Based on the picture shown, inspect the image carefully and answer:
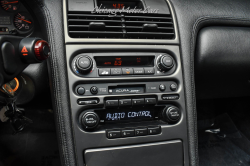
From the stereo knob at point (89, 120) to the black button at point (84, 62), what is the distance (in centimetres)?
22

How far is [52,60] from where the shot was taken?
0.99 metres

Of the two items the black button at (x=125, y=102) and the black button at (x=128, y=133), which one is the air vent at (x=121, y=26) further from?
the black button at (x=128, y=133)

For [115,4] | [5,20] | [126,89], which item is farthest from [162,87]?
[5,20]

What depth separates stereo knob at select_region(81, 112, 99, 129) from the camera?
0.97 metres

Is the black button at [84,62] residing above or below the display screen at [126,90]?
above

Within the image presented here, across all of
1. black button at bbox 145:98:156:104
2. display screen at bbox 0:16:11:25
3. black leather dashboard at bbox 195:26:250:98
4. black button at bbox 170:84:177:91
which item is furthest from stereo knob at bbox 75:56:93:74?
black leather dashboard at bbox 195:26:250:98

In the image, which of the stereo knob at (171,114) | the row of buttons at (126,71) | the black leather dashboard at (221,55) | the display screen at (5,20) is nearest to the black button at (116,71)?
the row of buttons at (126,71)

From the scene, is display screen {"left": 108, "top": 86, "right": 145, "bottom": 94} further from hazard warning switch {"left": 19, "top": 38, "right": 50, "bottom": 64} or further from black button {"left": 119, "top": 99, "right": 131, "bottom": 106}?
hazard warning switch {"left": 19, "top": 38, "right": 50, "bottom": 64}

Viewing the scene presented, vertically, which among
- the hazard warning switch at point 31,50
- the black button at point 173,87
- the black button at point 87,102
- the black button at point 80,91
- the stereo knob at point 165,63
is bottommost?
the black button at point 87,102

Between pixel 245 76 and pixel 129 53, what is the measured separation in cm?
93

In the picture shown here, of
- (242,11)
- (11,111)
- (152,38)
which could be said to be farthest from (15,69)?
(242,11)

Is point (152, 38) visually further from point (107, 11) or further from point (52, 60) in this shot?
point (52, 60)

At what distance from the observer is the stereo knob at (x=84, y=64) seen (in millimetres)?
982

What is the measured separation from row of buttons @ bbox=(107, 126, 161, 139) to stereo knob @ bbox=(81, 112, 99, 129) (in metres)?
0.08
